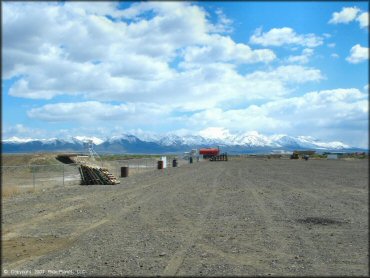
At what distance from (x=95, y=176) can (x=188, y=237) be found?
2262cm

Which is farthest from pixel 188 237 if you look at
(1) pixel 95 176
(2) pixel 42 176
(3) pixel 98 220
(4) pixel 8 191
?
(2) pixel 42 176

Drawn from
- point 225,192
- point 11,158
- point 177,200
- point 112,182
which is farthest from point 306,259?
point 11,158

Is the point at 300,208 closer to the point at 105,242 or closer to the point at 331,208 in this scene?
the point at 331,208

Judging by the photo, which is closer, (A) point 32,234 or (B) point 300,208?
(A) point 32,234

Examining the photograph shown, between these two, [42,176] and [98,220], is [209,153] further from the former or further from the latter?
[98,220]

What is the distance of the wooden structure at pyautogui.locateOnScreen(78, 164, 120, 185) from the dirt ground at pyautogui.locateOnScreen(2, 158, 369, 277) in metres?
11.8

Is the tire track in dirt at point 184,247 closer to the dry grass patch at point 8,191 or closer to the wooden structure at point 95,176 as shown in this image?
the dry grass patch at point 8,191

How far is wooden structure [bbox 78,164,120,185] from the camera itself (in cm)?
3259

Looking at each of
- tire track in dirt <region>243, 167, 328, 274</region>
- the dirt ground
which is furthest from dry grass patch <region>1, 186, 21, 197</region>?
tire track in dirt <region>243, 167, 328, 274</region>

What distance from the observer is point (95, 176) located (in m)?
33.1

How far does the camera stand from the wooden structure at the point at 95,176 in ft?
107

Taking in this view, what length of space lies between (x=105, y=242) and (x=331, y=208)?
9.99 meters

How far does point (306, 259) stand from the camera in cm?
904

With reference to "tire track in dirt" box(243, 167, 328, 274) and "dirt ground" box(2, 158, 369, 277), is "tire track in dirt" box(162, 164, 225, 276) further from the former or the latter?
"tire track in dirt" box(243, 167, 328, 274)
